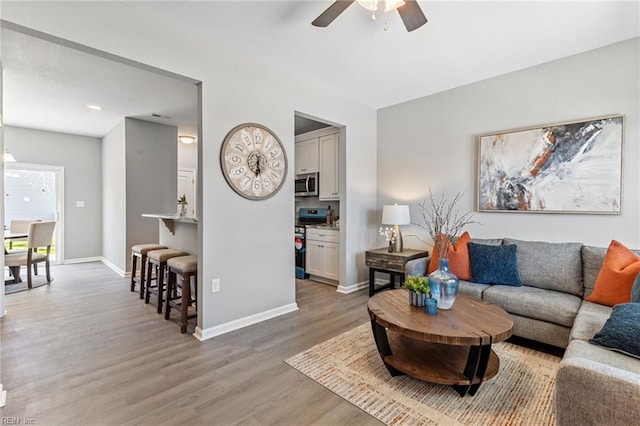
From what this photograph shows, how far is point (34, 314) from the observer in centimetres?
317

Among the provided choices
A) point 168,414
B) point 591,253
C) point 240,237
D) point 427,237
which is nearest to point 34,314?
point 240,237

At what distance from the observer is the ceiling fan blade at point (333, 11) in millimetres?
1792

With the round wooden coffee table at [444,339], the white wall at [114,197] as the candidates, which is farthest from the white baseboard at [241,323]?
the white wall at [114,197]

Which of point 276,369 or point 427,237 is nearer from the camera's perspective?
point 276,369

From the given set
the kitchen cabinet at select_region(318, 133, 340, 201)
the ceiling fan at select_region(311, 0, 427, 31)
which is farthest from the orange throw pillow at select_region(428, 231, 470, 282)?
the ceiling fan at select_region(311, 0, 427, 31)

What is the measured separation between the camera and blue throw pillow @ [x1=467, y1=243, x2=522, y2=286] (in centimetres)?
281

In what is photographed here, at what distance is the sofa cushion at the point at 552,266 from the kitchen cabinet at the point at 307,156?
3109 millimetres

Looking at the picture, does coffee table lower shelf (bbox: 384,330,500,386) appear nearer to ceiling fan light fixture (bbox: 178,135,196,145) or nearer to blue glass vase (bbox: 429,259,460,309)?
blue glass vase (bbox: 429,259,460,309)

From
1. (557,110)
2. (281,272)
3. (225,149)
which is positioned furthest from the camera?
(281,272)

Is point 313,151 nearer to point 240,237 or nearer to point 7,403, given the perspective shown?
point 240,237

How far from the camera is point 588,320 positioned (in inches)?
78.5

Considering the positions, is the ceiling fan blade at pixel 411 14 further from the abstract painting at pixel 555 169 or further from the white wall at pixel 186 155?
the white wall at pixel 186 155

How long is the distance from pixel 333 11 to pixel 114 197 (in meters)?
5.53

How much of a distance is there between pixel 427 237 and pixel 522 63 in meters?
2.21
